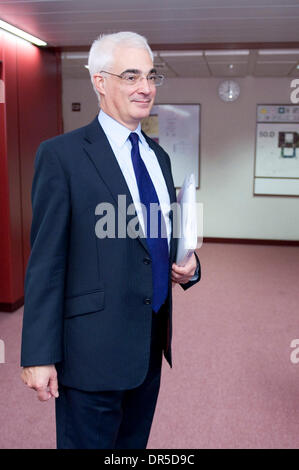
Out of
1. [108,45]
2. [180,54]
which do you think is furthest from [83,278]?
[180,54]

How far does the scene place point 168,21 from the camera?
12.2ft

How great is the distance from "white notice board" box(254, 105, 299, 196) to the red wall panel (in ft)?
12.1

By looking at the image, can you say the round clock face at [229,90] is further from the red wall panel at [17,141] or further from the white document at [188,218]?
the white document at [188,218]

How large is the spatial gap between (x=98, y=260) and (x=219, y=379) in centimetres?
211

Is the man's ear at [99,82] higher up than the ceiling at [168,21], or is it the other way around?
the ceiling at [168,21]

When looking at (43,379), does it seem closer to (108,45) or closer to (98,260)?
(98,260)

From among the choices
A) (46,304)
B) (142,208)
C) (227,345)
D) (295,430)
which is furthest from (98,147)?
(227,345)

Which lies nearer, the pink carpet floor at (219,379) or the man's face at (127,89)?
the man's face at (127,89)

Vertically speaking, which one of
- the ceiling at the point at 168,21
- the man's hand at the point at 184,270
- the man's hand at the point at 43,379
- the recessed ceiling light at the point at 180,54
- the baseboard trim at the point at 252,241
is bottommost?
the baseboard trim at the point at 252,241

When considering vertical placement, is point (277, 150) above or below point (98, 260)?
above

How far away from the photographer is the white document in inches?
50.8

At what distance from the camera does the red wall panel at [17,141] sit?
4227mm

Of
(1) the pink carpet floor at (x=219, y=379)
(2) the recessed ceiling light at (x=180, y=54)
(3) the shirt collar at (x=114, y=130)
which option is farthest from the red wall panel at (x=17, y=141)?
(3) the shirt collar at (x=114, y=130)

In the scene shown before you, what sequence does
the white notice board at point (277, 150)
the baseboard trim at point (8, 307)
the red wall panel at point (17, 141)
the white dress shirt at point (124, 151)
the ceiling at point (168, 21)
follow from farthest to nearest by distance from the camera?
1. the white notice board at point (277, 150)
2. the baseboard trim at point (8, 307)
3. the red wall panel at point (17, 141)
4. the ceiling at point (168, 21)
5. the white dress shirt at point (124, 151)
